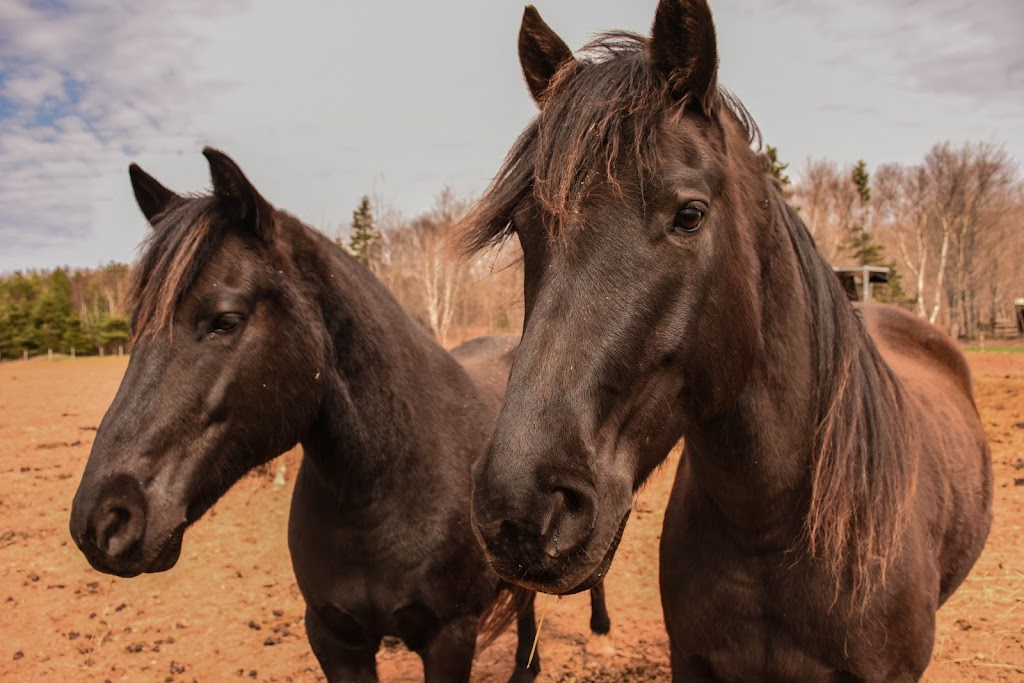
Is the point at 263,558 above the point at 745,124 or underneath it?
underneath

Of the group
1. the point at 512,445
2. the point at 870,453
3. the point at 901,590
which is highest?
the point at 512,445

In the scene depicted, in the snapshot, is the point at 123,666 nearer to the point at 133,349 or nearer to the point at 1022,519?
the point at 133,349

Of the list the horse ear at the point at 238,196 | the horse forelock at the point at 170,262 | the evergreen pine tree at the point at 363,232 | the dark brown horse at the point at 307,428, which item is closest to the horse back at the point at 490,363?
the dark brown horse at the point at 307,428

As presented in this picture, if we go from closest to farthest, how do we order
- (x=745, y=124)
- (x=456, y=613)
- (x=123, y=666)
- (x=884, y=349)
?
(x=745, y=124)
(x=456, y=613)
(x=884, y=349)
(x=123, y=666)

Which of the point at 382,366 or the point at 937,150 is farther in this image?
the point at 937,150

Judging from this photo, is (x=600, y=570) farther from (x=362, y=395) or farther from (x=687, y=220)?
(x=362, y=395)

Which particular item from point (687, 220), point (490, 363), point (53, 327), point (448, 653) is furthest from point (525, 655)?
point (53, 327)

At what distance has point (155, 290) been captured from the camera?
2402 mm

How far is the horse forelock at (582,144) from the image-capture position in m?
1.49

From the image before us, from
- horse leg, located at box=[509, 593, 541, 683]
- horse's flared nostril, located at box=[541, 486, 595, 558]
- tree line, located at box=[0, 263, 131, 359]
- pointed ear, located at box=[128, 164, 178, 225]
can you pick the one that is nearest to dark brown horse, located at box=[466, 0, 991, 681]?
horse's flared nostril, located at box=[541, 486, 595, 558]

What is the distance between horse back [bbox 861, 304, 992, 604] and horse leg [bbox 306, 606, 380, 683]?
2340 mm

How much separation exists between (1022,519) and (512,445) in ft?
27.1

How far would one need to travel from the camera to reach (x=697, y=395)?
5.33ft

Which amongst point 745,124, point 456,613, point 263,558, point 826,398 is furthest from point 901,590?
point 263,558
